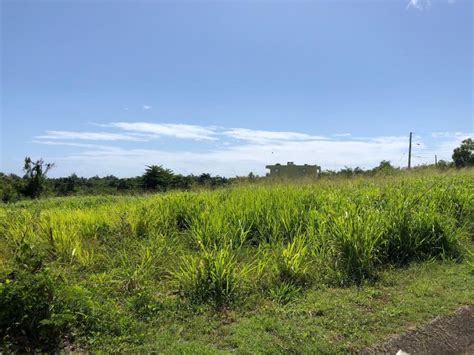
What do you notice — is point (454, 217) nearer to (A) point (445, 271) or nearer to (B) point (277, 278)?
(A) point (445, 271)

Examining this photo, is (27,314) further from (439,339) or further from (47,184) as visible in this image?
(47,184)

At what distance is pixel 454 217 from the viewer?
655 centimetres

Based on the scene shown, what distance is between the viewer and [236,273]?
3949mm

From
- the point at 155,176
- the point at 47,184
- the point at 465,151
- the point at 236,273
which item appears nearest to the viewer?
the point at 236,273

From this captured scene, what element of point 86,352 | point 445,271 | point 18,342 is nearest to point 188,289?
point 86,352

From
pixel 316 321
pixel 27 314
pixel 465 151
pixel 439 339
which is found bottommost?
pixel 439 339

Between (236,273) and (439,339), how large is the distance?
1.89 m

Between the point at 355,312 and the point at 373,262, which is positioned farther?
the point at 373,262

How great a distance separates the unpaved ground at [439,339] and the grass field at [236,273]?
4.0 inches

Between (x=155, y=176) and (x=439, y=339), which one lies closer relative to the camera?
Answer: (x=439, y=339)

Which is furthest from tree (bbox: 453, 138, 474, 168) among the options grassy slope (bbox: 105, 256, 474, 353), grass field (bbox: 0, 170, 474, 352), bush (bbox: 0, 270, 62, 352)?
bush (bbox: 0, 270, 62, 352)

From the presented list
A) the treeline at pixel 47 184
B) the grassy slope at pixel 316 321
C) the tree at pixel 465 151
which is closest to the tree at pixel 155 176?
the treeline at pixel 47 184

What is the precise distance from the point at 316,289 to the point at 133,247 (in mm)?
2387

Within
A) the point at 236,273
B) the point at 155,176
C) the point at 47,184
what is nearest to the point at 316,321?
the point at 236,273
